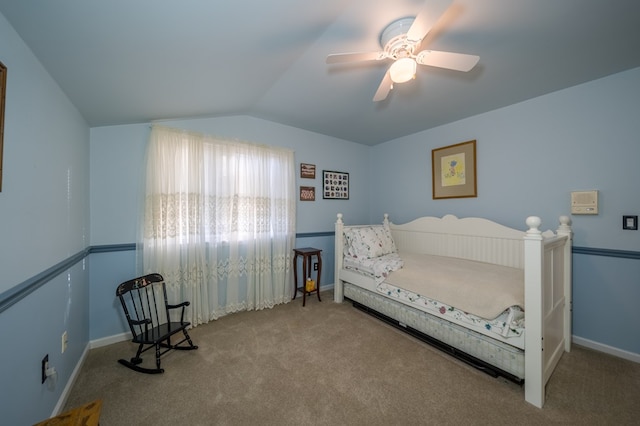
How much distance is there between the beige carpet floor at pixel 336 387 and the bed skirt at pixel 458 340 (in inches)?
3.7

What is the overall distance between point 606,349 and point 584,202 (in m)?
1.29

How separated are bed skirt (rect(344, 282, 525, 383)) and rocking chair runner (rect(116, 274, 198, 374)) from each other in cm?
193

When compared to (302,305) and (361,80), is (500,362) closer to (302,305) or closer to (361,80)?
(302,305)

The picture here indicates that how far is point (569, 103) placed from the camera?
227 cm

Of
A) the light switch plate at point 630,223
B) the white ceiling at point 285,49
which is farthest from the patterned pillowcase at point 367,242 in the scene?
the light switch plate at point 630,223

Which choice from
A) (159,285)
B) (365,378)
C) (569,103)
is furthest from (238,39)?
(569,103)

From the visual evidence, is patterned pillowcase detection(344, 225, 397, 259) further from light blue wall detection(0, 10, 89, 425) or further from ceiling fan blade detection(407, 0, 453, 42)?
light blue wall detection(0, 10, 89, 425)

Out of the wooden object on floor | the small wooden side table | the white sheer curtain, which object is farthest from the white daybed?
the wooden object on floor

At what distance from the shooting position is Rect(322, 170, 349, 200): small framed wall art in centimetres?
375

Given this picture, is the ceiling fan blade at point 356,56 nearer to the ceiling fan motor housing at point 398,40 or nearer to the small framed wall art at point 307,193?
the ceiling fan motor housing at point 398,40

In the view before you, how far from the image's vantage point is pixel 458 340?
197 centimetres

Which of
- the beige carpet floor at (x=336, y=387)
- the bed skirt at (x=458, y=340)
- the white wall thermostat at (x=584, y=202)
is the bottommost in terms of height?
the beige carpet floor at (x=336, y=387)

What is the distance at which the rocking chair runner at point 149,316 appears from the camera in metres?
1.87

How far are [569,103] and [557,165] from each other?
22.8 inches
